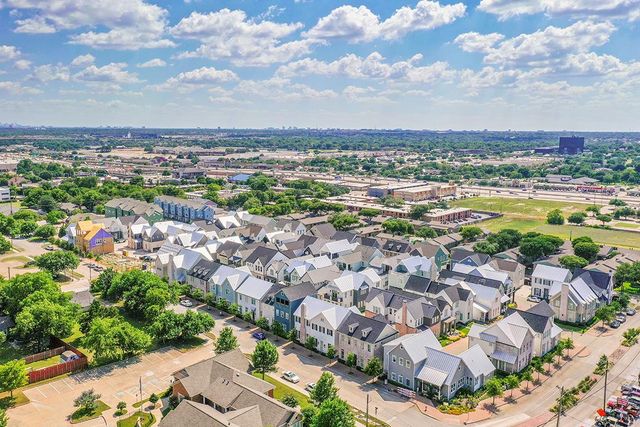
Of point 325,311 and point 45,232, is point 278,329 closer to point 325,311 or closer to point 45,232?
point 325,311

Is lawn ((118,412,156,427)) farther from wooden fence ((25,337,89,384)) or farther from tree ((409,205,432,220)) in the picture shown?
tree ((409,205,432,220))

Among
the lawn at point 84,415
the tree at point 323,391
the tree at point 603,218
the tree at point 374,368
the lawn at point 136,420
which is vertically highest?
the tree at point 603,218

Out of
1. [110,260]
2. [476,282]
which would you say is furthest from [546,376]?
[110,260]

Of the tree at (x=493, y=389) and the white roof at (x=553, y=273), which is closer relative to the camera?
the tree at (x=493, y=389)

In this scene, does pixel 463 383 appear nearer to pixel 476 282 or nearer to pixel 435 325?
pixel 435 325

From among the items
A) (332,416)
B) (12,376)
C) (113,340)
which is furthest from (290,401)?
(12,376)

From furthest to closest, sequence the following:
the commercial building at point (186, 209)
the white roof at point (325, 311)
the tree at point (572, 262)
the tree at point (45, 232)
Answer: the commercial building at point (186, 209) → the tree at point (45, 232) → the tree at point (572, 262) → the white roof at point (325, 311)

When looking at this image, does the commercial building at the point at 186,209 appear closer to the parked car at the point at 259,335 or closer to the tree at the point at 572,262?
the parked car at the point at 259,335

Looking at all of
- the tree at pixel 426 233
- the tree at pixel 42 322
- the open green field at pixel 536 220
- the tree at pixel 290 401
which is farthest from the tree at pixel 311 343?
the open green field at pixel 536 220
